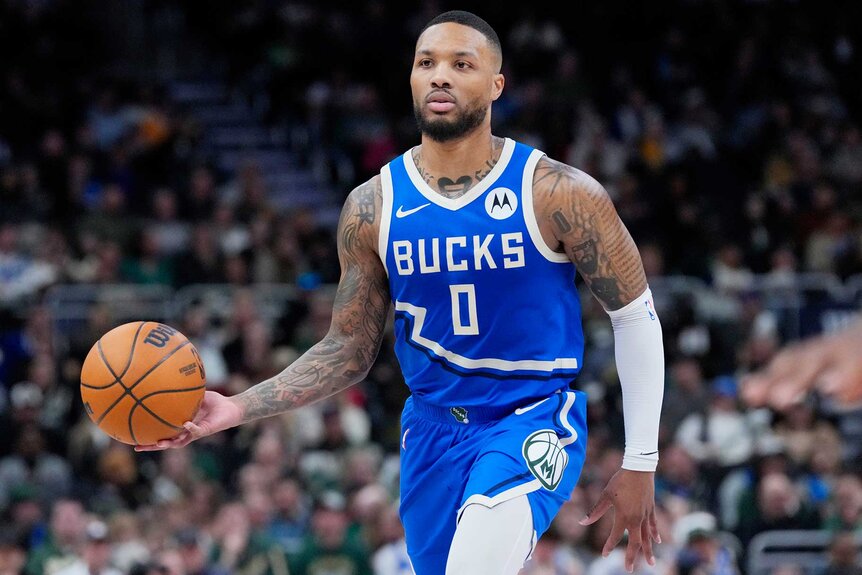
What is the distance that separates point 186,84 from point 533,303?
48.1ft

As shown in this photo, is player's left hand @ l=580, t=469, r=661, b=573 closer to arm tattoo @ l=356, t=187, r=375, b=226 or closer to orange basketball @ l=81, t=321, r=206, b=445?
arm tattoo @ l=356, t=187, r=375, b=226

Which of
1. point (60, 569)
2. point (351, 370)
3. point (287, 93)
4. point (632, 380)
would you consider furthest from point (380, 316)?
point (287, 93)

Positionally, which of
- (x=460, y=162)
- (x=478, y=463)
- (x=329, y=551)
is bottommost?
(x=329, y=551)

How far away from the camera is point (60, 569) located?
10648mm

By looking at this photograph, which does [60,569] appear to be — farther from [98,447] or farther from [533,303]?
[533,303]

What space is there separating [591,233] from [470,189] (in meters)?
0.55

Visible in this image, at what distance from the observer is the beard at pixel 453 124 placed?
231 inches

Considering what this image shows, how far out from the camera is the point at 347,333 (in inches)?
248

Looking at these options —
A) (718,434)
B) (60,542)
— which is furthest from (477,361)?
(718,434)

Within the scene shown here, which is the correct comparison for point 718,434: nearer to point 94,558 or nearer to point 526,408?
point 94,558

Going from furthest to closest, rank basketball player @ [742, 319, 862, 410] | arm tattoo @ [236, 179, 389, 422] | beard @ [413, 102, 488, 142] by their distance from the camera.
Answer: arm tattoo @ [236, 179, 389, 422] → beard @ [413, 102, 488, 142] → basketball player @ [742, 319, 862, 410]

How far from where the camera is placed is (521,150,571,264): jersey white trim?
5.77 meters

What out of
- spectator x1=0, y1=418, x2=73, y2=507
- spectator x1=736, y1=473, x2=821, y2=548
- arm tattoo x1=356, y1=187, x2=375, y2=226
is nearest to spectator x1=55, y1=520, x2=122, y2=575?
spectator x1=0, y1=418, x2=73, y2=507

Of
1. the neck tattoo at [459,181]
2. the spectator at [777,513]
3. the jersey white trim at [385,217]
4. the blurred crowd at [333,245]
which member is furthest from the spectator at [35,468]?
the neck tattoo at [459,181]
